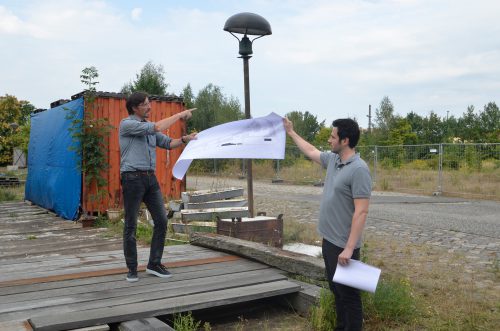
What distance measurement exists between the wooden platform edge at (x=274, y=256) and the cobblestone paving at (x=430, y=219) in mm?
2670

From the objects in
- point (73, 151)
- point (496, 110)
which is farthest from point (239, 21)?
point (496, 110)

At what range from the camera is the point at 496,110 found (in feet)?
118

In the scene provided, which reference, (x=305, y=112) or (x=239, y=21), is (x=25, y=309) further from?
(x=305, y=112)

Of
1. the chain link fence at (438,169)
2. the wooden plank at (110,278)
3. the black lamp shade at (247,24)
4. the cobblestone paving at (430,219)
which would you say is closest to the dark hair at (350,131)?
the wooden plank at (110,278)

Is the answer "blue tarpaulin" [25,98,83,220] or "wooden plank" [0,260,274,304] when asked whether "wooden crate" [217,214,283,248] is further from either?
"blue tarpaulin" [25,98,83,220]

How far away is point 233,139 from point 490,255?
441 centimetres

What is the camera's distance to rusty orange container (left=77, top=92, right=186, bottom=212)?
36.3ft

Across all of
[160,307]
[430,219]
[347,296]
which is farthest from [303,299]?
[430,219]

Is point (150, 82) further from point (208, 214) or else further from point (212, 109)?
point (208, 214)

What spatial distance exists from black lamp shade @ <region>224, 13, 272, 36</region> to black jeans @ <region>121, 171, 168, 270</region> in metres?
2.99

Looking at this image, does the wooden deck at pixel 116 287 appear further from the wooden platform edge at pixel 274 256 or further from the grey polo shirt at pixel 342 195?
the grey polo shirt at pixel 342 195

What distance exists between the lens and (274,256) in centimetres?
532

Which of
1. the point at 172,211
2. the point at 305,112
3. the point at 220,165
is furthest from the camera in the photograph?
the point at 305,112

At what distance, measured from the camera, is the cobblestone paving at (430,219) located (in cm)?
801
